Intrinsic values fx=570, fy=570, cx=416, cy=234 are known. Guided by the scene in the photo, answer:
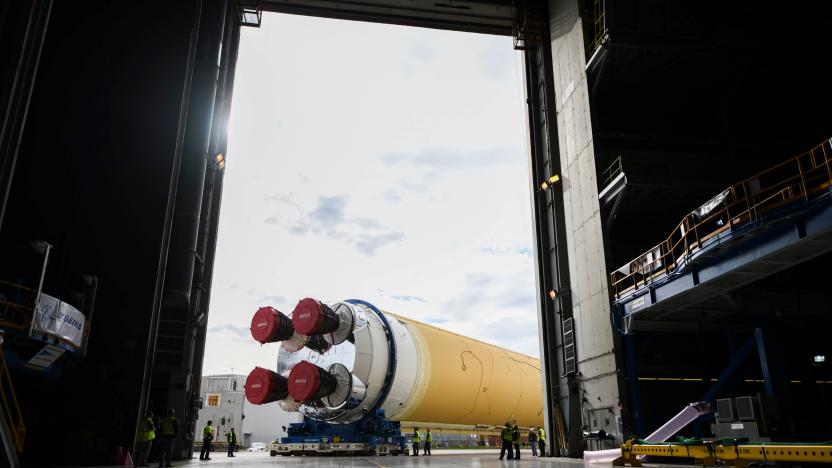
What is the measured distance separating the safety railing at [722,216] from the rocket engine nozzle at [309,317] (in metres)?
8.32

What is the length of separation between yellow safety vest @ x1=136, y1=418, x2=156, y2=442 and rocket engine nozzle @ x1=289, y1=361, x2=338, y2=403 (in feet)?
13.2

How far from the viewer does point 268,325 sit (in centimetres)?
1612

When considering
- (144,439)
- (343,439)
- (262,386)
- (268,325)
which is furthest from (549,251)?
(144,439)

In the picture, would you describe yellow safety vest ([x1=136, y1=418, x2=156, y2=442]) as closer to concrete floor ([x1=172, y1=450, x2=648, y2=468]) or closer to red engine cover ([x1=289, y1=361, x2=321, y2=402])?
concrete floor ([x1=172, y1=450, x2=648, y2=468])

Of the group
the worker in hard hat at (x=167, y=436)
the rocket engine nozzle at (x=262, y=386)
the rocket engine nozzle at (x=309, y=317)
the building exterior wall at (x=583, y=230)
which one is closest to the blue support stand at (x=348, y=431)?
the rocket engine nozzle at (x=262, y=386)

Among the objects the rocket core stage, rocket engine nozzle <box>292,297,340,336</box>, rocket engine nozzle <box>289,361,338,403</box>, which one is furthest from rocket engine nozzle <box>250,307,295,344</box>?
rocket engine nozzle <box>289,361,338,403</box>

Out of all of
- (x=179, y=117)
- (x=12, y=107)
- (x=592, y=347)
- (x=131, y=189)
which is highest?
(x=179, y=117)

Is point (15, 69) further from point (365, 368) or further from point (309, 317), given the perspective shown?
point (365, 368)

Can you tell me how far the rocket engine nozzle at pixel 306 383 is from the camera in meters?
15.9

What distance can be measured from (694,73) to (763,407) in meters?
12.3

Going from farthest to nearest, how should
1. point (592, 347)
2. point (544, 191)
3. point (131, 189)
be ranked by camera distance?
point (544, 191) < point (592, 347) < point (131, 189)

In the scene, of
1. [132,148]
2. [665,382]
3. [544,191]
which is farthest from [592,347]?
[132,148]

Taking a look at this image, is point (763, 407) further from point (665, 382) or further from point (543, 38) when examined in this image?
point (543, 38)

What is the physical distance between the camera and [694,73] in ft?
64.4
